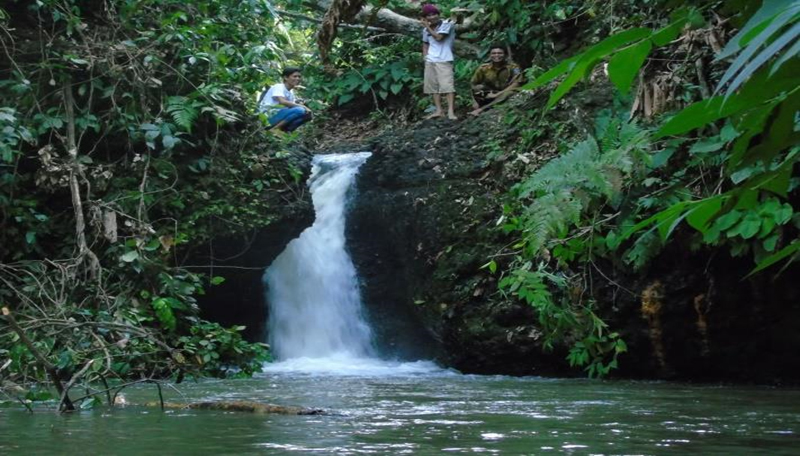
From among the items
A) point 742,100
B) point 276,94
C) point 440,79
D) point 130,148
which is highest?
point 440,79

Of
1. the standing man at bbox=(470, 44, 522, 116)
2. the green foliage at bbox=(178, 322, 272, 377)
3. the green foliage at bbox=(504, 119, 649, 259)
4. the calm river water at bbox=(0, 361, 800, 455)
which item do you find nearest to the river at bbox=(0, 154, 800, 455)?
the calm river water at bbox=(0, 361, 800, 455)

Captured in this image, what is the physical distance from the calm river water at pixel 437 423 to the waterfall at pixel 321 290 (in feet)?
13.2

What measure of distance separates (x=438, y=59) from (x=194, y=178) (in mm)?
4217

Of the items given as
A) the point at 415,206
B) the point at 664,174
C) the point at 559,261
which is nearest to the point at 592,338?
the point at 559,261

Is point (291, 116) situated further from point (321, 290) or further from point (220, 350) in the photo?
point (220, 350)

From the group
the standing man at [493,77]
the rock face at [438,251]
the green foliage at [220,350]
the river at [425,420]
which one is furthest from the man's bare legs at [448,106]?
the green foliage at [220,350]

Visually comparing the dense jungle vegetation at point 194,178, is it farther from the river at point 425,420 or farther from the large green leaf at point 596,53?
the large green leaf at point 596,53

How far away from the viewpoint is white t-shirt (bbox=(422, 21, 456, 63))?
1292cm

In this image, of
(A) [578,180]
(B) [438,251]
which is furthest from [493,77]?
(A) [578,180]

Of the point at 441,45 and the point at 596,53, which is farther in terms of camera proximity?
the point at 441,45

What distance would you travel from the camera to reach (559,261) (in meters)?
8.55

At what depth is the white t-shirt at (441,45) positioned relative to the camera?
1292cm

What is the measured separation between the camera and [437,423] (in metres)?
4.64

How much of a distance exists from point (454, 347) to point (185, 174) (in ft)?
10.6
